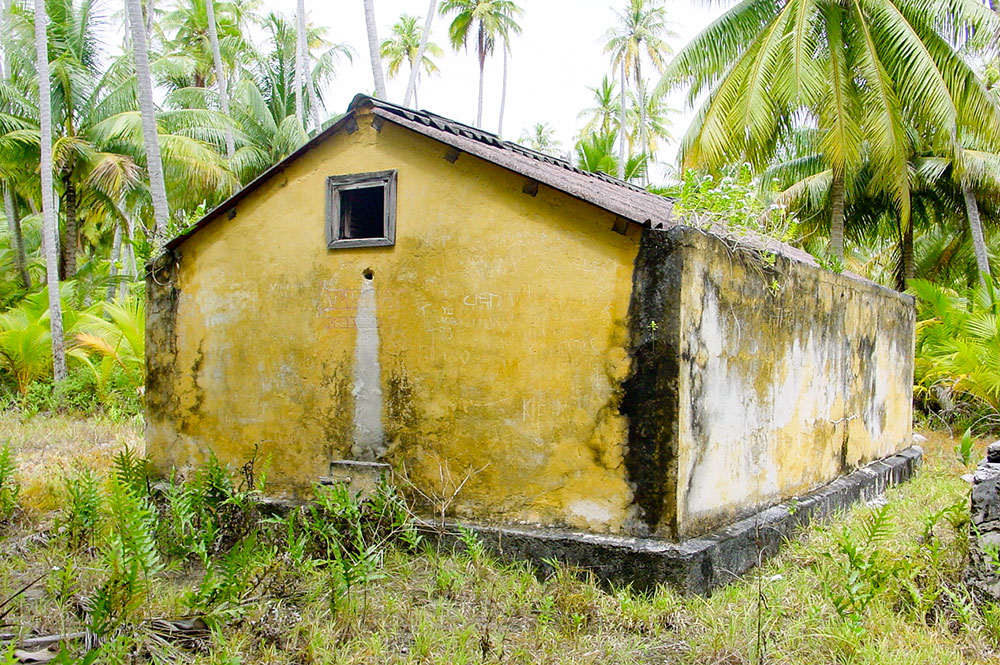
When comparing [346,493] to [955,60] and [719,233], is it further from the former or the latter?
[955,60]

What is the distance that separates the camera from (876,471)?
8203 mm

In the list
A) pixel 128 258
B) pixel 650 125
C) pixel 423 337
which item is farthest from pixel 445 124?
pixel 650 125

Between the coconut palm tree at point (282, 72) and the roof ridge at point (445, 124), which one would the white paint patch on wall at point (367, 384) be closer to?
the roof ridge at point (445, 124)

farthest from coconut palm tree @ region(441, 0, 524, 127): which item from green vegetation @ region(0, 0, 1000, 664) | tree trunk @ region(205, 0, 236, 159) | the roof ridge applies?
the roof ridge

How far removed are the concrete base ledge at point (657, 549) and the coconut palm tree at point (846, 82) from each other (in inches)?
329

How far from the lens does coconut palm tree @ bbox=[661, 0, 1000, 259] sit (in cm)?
1248

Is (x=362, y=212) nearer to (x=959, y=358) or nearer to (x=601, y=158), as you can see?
(x=959, y=358)

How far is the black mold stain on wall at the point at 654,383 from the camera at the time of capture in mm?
4977

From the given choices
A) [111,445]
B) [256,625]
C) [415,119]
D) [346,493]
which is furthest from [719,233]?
[111,445]

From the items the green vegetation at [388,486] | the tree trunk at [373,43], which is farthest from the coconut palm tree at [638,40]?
the tree trunk at [373,43]

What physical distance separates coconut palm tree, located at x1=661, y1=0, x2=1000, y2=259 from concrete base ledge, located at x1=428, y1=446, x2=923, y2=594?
835 cm

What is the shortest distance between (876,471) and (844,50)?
8424mm

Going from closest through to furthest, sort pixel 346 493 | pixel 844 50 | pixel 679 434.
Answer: pixel 679 434
pixel 346 493
pixel 844 50

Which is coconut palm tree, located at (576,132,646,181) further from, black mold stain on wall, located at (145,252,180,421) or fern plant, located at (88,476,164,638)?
fern plant, located at (88,476,164,638)
